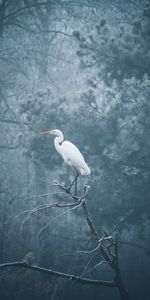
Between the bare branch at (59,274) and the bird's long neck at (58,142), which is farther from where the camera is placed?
the bird's long neck at (58,142)

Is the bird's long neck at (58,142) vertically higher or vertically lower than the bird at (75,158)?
higher

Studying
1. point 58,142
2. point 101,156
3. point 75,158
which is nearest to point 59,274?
point 75,158

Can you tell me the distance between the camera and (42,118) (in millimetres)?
6973

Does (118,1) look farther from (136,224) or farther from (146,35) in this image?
(136,224)

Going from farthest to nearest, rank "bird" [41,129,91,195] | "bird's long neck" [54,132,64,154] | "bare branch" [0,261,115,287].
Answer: "bird's long neck" [54,132,64,154] < "bird" [41,129,91,195] < "bare branch" [0,261,115,287]

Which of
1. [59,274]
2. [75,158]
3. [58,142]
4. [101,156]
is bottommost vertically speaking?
[59,274]

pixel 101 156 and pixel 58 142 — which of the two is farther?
A: pixel 101 156

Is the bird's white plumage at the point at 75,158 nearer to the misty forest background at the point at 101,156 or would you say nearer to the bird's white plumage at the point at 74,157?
the bird's white plumage at the point at 74,157

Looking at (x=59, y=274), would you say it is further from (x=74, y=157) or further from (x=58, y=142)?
(x=58, y=142)

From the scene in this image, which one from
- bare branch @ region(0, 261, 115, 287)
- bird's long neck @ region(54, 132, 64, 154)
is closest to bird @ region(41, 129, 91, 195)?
bird's long neck @ region(54, 132, 64, 154)

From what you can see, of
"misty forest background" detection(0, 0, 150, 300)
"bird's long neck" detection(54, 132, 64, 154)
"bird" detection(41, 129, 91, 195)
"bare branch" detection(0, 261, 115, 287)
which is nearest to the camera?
"bare branch" detection(0, 261, 115, 287)

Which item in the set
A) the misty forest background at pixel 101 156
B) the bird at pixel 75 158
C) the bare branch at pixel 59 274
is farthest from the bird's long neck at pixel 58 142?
the bare branch at pixel 59 274

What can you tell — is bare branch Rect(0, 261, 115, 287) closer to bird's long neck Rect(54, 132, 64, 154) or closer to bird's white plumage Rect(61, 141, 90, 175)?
bird's white plumage Rect(61, 141, 90, 175)

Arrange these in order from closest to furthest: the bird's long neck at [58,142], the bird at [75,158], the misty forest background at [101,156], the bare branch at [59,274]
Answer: the bare branch at [59,274] → the bird at [75,158] → the bird's long neck at [58,142] → the misty forest background at [101,156]
